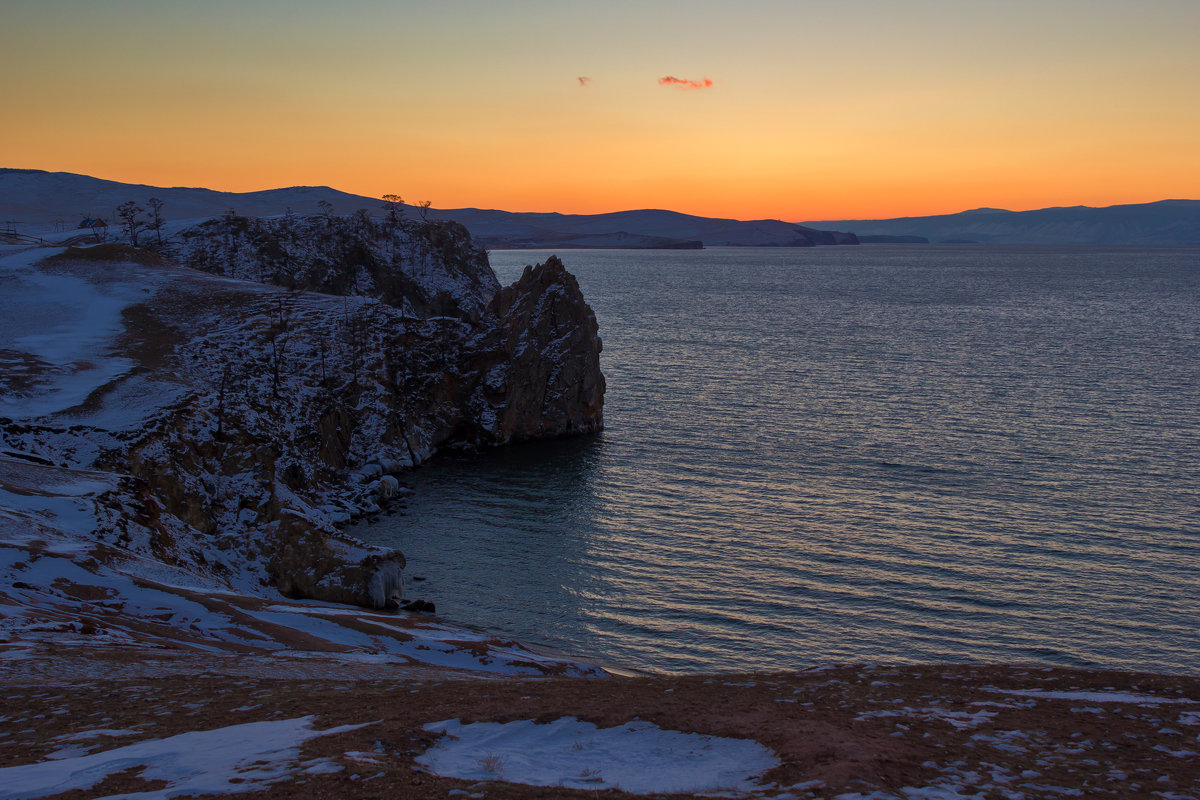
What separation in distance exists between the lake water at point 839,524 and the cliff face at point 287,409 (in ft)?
15.7

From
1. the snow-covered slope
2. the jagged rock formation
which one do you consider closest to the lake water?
the jagged rock formation

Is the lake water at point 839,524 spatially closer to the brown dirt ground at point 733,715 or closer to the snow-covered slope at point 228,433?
the snow-covered slope at point 228,433

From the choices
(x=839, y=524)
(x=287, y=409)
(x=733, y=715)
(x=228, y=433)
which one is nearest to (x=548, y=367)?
(x=287, y=409)

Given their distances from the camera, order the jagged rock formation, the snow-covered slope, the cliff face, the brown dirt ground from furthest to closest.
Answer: the jagged rock formation → the cliff face → the snow-covered slope → the brown dirt ground

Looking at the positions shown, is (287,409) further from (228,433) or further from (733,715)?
(733,715)

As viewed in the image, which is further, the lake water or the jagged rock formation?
the jagged rock formation

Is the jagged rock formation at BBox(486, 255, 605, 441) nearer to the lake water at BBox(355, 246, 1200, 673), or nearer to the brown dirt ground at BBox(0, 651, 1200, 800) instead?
the lake water at BBox(355, 246, 1200, 673)

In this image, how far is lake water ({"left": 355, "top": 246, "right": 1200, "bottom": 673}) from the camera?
37.7 meters

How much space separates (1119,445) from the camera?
6425cm

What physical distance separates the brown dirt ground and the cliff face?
1927 centimetres

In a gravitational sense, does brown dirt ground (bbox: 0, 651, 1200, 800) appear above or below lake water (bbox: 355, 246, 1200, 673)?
above

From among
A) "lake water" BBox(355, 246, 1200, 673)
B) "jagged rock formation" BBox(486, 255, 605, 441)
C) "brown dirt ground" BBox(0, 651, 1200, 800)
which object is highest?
"jagged rock formation" BBox(486, 255, 605, 441)

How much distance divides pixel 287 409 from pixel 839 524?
41.4m

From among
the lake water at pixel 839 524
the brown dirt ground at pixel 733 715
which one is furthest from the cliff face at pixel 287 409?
the brown dirt ground at pixel 733 715
